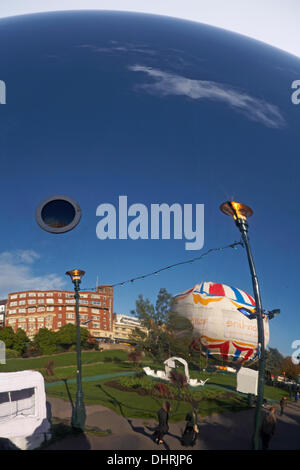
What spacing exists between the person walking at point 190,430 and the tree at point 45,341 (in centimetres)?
140

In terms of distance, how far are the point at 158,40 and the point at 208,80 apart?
3.56 feet

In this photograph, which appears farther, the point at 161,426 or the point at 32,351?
the point at 32,351

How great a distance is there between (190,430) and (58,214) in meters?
2.34

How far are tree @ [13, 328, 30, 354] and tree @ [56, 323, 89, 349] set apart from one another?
299 millimetres

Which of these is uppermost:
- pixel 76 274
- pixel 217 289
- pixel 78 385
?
pixel 76 274

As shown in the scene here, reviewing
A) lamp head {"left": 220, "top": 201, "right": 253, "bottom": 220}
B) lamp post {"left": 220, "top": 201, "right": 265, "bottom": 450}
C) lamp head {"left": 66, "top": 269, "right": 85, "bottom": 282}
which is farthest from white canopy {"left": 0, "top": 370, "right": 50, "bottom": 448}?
lamp head {"left": 220, "top": 201, "right": 253, "bottom": 220}

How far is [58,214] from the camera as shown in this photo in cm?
302

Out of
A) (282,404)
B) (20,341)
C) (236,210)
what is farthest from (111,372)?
(236,210)

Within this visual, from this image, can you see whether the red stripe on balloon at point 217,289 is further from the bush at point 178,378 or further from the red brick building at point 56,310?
the red brick building at point 56,310

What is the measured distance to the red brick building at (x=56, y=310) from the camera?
2.91 meters

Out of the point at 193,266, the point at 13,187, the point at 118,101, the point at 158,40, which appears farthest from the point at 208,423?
the point at 158,40

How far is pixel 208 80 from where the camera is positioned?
3.91 meters

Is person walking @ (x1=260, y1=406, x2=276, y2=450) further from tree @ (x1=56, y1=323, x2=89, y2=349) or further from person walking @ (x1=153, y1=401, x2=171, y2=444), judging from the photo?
tree @ (x1=56, y1=323, x2=89, y2=349)

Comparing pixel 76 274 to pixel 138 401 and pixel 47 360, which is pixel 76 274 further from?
pixel 138 401
